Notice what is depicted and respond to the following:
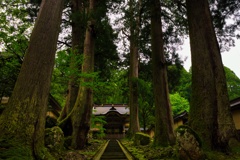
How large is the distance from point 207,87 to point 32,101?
3.90 m

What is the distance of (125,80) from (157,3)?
1211 cm

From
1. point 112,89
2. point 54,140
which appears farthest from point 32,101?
point 112,89

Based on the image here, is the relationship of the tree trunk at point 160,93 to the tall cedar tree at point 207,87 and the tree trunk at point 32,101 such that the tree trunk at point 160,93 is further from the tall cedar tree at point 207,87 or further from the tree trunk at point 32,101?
the tree trunk at point 32,101

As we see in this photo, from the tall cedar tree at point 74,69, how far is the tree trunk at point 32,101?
9.48ft

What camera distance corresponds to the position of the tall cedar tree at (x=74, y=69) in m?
7.81

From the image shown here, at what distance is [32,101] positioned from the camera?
338 centimetres

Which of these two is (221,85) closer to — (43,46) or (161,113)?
(161,113)

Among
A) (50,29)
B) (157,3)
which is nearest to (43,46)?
(50,29)

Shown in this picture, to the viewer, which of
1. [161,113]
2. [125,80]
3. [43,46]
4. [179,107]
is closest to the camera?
[43,46]

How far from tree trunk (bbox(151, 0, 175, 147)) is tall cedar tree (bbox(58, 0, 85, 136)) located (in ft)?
11.0

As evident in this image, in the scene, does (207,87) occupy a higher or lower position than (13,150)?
higher

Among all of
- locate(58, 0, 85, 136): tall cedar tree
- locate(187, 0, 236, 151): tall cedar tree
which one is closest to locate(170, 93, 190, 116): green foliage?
locate(58, 0, 85, 136): tall cedar tree

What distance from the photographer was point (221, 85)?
4578 millimetres

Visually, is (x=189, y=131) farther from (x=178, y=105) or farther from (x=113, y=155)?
(x=178, y=105)
